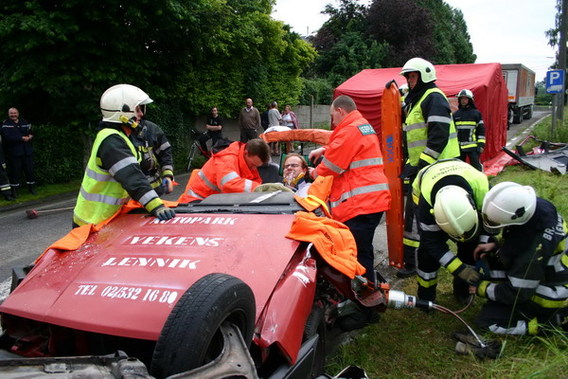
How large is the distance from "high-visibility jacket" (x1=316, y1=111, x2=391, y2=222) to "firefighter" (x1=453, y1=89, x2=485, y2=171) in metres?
5.07

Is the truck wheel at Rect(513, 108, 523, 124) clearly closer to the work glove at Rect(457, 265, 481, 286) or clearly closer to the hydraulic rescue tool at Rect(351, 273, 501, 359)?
the work glove at Rect(457, 265, 481, 286)

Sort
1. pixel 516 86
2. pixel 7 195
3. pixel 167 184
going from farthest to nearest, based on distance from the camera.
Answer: pixel 516 86, pixel 7 195, pixel 167 184

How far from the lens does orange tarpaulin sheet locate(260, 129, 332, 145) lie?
5.27m

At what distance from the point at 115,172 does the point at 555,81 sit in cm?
1526

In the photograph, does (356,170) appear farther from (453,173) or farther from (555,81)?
(555,81)

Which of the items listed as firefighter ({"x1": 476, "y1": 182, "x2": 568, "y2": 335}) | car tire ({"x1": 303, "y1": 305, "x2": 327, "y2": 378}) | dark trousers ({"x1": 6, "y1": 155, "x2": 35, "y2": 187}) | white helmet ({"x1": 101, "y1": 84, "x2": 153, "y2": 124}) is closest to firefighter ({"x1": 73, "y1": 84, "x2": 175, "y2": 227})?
white helmet ({"x1": 101, "y1": 84, "x2": 153, "y2": 124})

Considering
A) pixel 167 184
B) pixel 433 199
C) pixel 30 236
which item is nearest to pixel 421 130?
pixel 433 199

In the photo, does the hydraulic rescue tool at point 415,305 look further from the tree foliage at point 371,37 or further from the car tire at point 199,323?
the tree foliage at point 371,37

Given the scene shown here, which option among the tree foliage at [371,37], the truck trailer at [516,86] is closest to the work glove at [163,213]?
the tree foliage at [371,37]

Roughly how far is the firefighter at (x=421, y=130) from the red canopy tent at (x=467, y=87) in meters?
6.38

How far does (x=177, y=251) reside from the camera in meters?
2.71

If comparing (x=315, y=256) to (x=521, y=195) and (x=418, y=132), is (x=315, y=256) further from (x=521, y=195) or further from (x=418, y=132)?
(x=418, y=132)

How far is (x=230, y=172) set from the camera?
4.43m

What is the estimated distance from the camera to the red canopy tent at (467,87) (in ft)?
37.9
